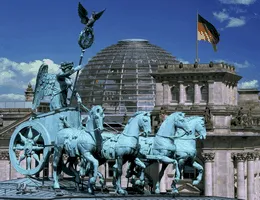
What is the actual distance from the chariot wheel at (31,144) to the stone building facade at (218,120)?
50.4 meters

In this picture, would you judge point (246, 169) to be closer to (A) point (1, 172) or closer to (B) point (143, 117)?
(A) point (1, 172)

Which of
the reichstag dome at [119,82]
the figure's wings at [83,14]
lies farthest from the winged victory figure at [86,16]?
the reichstag dome at [119,82]

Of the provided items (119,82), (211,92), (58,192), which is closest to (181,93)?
(211,92)

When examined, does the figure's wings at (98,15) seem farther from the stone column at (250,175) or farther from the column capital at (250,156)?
the stone column at (250,175)

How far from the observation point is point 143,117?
5756cm

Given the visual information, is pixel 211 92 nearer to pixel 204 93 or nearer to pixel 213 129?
pixel 204 93

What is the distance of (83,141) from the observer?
56375mm

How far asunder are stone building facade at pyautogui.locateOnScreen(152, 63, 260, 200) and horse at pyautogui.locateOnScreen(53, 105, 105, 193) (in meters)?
52.2

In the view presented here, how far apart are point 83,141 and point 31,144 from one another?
14.8 feet

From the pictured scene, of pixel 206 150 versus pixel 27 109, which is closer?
pixel 206 150

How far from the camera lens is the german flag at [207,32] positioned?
119562mm

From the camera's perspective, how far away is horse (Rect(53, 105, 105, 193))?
5597cm

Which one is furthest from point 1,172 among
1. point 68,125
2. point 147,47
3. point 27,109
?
A: point 68,125

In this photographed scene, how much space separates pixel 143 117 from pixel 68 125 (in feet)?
15.5
